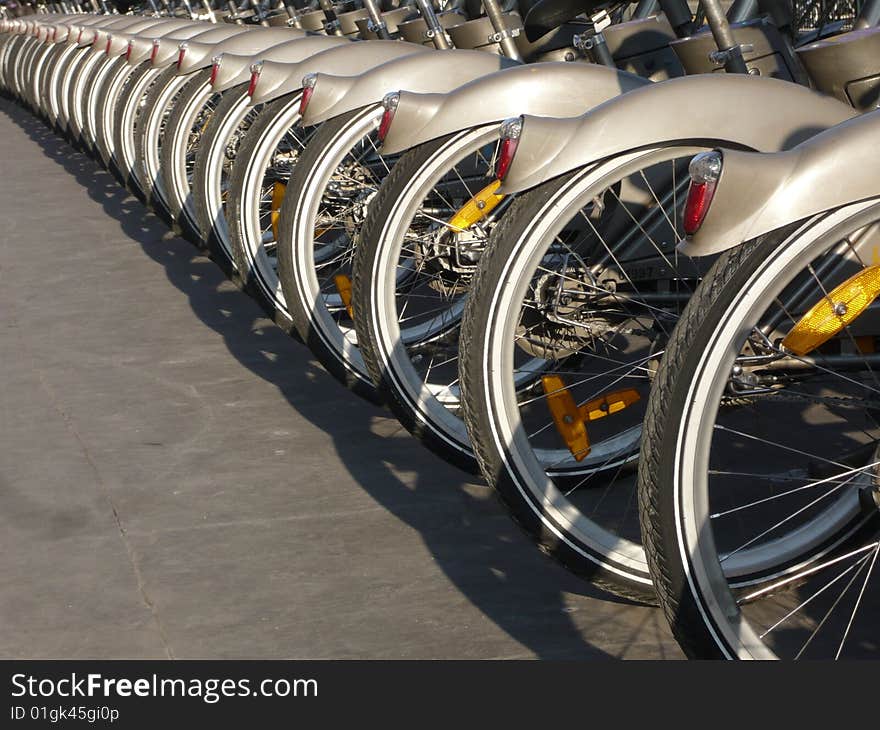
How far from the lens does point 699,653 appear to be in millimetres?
2725

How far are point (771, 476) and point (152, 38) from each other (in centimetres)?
645

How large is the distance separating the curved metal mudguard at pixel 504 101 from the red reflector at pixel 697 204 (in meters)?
1.35

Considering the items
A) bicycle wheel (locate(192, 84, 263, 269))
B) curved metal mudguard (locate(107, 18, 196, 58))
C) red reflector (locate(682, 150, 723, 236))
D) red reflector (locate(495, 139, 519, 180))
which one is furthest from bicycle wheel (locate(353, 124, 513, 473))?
curved metal mudguard (locate(107, 18, 196, 58))

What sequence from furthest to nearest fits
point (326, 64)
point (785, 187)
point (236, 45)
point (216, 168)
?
point (236, 45) → point (216, 168) → point (326, 64) → point (785, 187)

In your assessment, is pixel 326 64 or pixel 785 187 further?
pixel 326 64

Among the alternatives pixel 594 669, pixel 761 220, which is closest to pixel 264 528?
pixel 594 669

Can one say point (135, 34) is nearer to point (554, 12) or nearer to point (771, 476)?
point (554, 12)

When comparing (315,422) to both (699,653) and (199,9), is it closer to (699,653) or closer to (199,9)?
(699,653)

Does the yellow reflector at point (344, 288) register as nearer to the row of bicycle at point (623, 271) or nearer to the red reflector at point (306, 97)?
the row of bicycle at point (623, 271)

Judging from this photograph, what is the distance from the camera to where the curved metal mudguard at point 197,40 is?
729 cm

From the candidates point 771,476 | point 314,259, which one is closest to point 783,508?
point 771,476

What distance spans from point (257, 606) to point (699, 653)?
130cm

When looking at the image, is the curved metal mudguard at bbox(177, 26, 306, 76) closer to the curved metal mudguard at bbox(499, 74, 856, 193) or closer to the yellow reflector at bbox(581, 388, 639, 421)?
the yellow reflector at bbox(581, 388, 639, 421)

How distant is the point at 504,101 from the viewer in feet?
12.6
